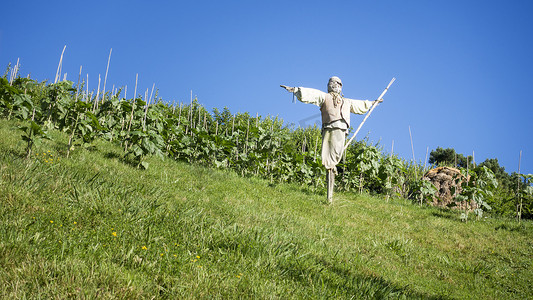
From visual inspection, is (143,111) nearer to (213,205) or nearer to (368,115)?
(213,205)

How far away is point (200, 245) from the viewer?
3.76 metres

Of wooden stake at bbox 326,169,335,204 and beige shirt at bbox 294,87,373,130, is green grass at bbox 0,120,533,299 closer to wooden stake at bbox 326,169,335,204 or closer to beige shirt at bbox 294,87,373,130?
wooden stake at bbox 326,169,335,204

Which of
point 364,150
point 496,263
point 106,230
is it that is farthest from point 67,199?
point 364,150

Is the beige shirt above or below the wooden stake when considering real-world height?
above

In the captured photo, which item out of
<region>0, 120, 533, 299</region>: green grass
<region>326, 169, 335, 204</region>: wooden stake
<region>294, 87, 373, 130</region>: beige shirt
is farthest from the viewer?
<region>326, 169, 335, 204</region>: wooden stake

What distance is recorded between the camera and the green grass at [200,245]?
9.50 ft

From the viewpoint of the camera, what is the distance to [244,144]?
11570mm

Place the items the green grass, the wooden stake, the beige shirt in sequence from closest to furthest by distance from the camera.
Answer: the green grass < the beige shirt < the wooden stake

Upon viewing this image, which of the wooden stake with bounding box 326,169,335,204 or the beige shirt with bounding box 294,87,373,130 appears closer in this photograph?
the beige shirt with bounding box 294,87,373,130

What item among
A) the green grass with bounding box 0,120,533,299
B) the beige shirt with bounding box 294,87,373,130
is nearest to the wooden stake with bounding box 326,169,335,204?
the green grass with bounding box 0,120,533,299

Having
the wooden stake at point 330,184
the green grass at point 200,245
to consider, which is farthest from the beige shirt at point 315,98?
the green grass at point 200,245

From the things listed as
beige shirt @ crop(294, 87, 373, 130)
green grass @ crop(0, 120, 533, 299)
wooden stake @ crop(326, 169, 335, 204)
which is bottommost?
green grass @ crop(0, 120, 533, 299)

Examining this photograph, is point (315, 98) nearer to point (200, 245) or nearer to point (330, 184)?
point (330, 184)

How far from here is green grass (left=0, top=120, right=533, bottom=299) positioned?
2896mm
